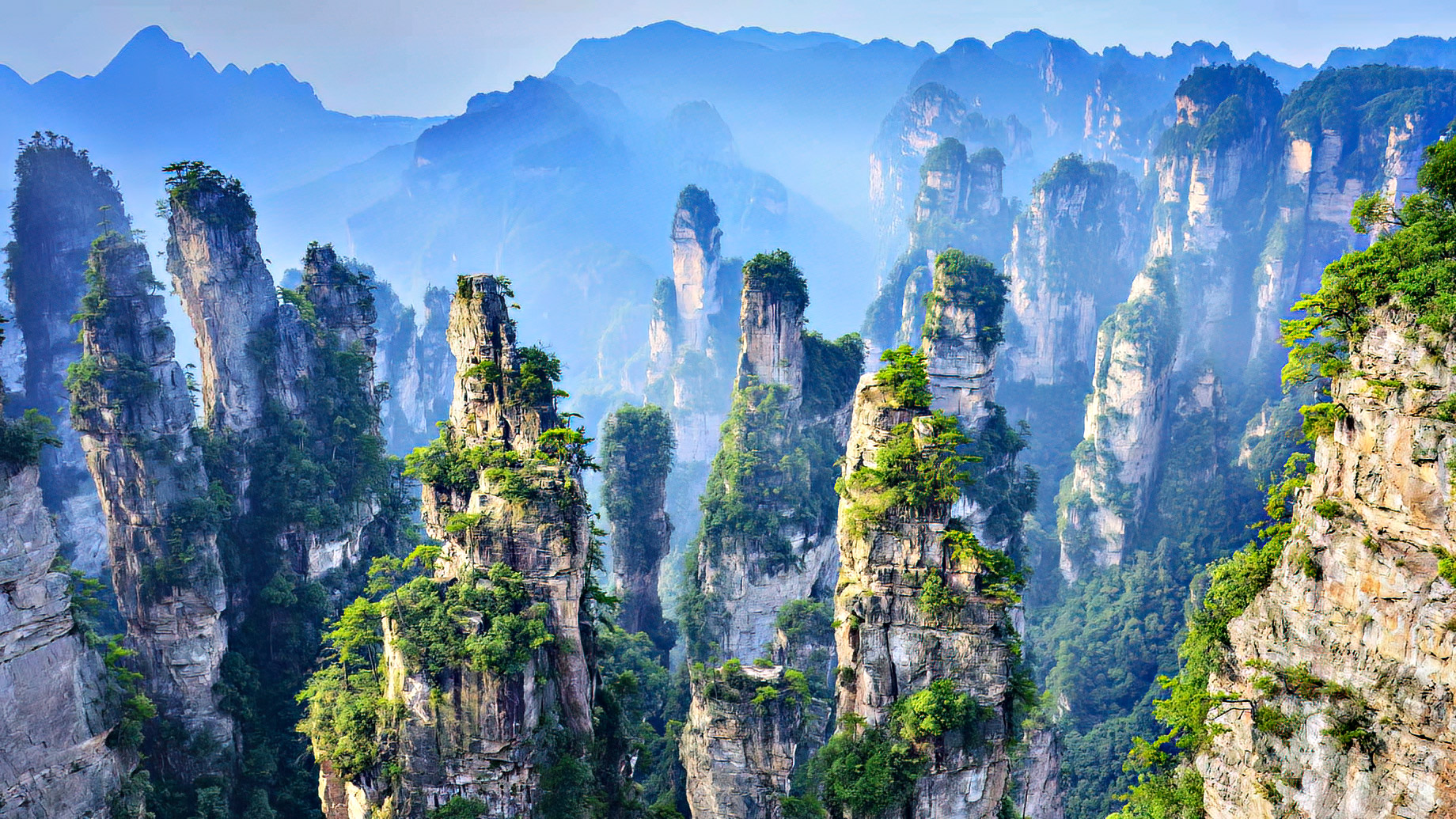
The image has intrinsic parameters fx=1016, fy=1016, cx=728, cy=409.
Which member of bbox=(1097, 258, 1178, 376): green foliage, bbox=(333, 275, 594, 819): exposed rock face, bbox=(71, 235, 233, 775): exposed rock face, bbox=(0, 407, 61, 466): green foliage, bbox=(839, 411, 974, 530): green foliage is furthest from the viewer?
bbox=(1097, 258, 1178, 376): green foliage

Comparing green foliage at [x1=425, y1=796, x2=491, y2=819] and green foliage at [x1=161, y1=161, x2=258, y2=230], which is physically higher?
green foliage at [x1=161, y1=161, x2=258, y2=230]

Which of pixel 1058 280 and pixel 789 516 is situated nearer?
pixel 789 516

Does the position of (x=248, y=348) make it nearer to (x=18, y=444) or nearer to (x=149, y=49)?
(x=18, y=444)

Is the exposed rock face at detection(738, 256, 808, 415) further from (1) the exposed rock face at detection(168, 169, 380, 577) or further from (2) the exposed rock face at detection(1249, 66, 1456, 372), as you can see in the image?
(2) the exposed rock face at detection(1249, 66, 1456, 372)

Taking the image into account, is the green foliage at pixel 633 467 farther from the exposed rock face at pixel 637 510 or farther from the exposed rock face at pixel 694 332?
the exposed rock face at pixel 694 332

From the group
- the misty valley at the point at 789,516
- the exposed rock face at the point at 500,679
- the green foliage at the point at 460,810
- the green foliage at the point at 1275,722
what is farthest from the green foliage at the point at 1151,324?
the green foliage at the point at 460,810

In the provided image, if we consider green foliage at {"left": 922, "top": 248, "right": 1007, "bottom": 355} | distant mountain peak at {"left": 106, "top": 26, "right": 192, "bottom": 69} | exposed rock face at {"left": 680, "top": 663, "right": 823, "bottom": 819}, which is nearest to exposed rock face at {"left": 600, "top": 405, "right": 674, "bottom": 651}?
green foliage at {"left": 922, "top": 248, "right": 1007, "bottom": 355}

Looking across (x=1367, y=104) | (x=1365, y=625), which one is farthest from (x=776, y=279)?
(x=1367, y=104)
